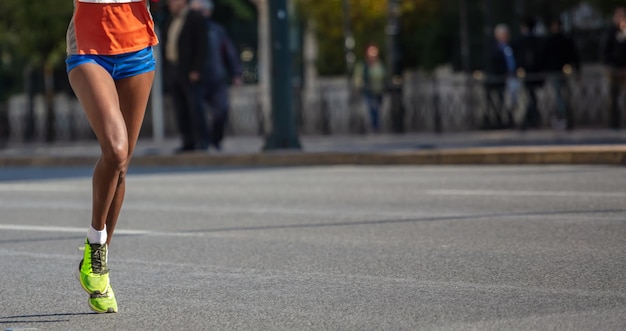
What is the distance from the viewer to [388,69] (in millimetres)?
31781

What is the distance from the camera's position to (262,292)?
7.04 metres

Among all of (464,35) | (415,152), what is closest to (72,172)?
(415,152)

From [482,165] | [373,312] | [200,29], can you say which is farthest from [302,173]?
[373,312]

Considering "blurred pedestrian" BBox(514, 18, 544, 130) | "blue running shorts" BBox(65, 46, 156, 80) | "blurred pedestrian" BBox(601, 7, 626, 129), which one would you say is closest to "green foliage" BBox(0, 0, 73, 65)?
"blurred pedestrian" BBox(514, 18, 544, 130)

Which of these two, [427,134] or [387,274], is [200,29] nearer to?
[427,134]

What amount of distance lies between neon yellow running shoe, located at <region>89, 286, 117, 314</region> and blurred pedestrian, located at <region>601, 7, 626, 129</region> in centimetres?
1615

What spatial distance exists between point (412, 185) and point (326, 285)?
6.64 m

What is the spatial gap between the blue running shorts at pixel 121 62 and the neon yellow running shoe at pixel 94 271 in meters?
0.78

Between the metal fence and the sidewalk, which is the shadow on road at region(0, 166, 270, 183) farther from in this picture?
the metal fence

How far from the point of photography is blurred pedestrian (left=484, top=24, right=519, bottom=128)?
23.5 meters

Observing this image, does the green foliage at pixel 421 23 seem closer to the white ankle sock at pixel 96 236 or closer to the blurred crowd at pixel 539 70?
the blurred crowd at pixel 539 70

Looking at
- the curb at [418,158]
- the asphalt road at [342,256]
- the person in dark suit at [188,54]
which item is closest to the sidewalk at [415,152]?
the curb at [418,158]

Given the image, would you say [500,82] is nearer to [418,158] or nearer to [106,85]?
[418,158]

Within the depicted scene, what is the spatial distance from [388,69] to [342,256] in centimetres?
2356
